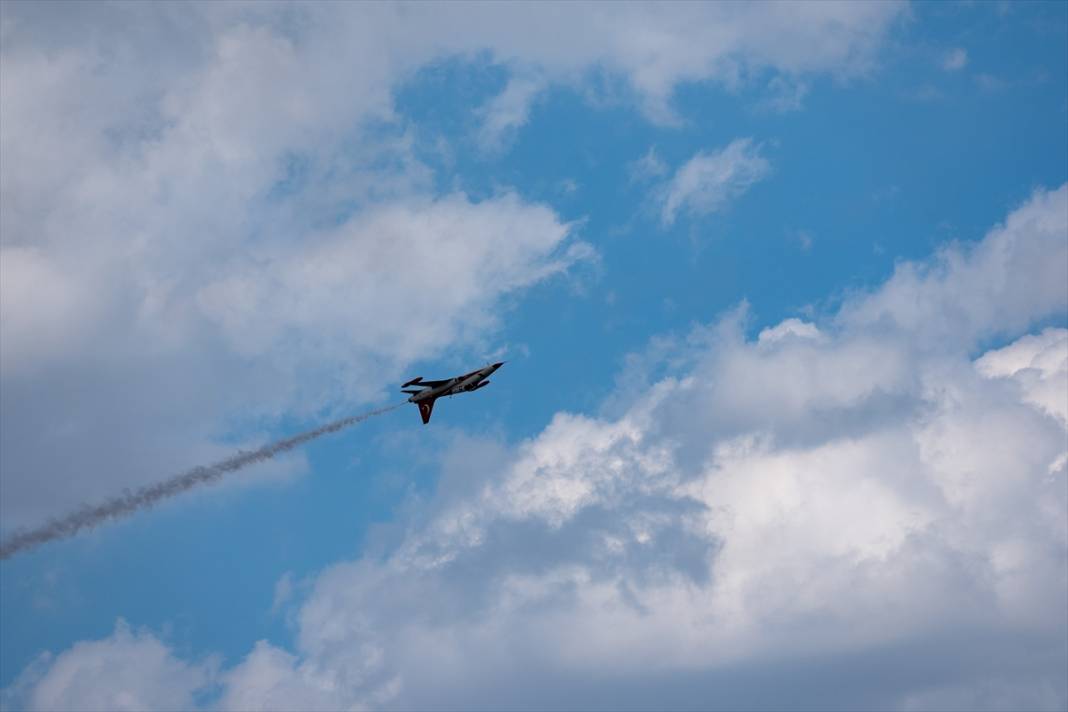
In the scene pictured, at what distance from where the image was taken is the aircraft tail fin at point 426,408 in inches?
4909

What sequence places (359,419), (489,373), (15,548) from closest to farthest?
1. (15,548)
2. (359,419)
3. (489,373)

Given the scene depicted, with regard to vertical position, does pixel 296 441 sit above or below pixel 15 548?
above

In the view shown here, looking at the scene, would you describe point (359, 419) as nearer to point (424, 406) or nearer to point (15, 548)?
point (424, 406)

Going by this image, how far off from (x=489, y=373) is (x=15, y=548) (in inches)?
2098

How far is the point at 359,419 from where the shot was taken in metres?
117

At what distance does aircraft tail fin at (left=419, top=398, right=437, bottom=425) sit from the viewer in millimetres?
124688

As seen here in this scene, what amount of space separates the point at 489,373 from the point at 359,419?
667 inches

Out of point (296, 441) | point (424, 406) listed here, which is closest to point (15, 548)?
point (296, 441)

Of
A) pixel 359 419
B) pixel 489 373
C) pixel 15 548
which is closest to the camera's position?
pixel 15 548

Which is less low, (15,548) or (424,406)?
(424,406)

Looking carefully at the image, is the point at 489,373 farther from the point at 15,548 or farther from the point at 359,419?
the point at 15,548

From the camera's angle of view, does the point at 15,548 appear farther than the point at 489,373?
No

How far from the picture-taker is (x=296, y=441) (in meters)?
121

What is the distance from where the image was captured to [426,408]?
125750mm
